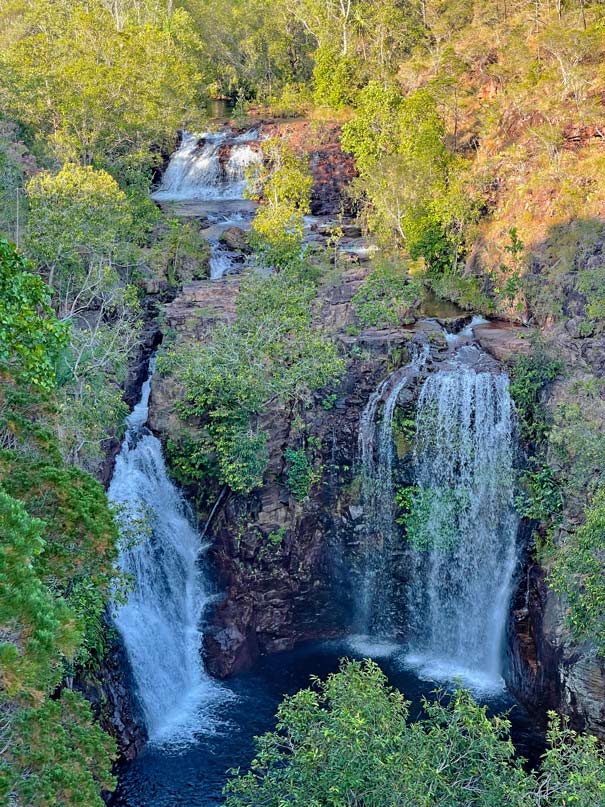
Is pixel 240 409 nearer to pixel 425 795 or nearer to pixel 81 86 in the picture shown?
pixel 425 795

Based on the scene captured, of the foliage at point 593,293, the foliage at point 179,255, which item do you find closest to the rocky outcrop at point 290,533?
the foliage at point 593,293

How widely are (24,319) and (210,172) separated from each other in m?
37.6

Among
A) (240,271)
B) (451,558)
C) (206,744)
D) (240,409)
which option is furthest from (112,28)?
(206,744)

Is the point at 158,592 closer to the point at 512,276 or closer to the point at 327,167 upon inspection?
the point at 512,276

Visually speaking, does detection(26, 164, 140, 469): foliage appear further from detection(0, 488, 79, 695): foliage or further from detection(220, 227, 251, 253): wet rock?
detection(0, 488, 79, 695): foliage

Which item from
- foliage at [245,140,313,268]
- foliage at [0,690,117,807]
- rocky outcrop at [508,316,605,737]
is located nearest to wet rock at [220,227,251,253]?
foliage at [245,140,313,268]

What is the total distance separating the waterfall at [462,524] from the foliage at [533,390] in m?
0.39

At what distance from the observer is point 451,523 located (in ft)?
75.3

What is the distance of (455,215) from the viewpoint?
33375mm

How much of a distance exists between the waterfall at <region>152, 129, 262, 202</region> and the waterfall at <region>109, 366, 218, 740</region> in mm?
24411

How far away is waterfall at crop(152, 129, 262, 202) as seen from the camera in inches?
1770

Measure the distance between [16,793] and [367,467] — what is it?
634 inches

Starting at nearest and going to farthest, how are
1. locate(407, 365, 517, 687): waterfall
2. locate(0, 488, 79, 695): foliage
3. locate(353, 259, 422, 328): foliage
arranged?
locate(0, 488, 79, 695): foliage, locate(407, 365, 517, 687): waterfall, locate(353, 259, 422, 328): foliage

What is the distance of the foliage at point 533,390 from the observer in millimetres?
22703
